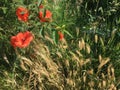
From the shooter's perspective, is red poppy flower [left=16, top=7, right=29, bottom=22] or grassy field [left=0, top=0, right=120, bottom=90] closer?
red poppy flower [left=16, top=7, right=29, bottom=22]

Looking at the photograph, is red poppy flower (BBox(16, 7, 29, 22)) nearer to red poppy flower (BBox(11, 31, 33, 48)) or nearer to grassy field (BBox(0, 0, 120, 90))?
grassy field (BBox(0, 0, 120, 90))

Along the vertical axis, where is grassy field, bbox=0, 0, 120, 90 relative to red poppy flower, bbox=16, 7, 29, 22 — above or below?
below

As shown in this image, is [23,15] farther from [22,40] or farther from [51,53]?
Answer: [51,53]

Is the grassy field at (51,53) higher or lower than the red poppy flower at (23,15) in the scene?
lower

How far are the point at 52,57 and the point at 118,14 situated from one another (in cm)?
114

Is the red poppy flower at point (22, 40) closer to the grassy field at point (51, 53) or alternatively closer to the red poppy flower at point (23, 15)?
the grassy field at point (51, 53)

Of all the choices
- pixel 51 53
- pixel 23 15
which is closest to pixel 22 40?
pixel 23 15

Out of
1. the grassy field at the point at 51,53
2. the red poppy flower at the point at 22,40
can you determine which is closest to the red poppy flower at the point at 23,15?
the grassy field at the point at 51,53

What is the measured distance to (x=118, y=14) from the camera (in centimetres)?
421

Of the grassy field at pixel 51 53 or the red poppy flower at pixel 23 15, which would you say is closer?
the red poppy flower at pixel 23 15

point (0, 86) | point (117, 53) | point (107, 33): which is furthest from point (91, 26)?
point (0, 86)

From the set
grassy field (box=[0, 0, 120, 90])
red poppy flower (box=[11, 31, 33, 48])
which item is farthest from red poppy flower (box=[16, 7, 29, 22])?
red poppy flower (box=[11, 31, 33, 48])

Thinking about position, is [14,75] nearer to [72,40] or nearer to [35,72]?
[35,72]

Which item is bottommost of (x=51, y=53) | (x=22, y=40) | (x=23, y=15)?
(x=51, y=53)
